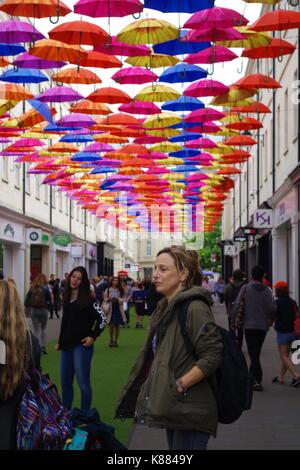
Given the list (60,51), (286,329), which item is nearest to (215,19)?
(60,51)

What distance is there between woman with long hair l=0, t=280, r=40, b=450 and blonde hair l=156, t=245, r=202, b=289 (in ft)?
3.69

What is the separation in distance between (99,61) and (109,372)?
557 centimetres

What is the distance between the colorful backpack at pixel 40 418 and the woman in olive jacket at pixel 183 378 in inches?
25.0

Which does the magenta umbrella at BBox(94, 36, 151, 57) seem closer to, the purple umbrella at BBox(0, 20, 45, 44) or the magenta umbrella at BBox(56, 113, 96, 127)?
the purple umbrella at BBox(0, 20, 45, 44)

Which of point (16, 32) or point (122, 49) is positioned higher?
point (16, 32)

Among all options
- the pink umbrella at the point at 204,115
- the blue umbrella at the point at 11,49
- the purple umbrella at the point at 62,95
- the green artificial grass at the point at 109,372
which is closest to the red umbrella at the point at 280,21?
the blue umbrella at the point at 11,49

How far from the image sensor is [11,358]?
14.0ft

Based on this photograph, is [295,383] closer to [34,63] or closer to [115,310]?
[34,63]

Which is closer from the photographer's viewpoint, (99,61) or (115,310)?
(99,61)

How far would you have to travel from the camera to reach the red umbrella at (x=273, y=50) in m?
13.9

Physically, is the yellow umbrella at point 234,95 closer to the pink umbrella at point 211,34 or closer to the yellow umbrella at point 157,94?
the yellow umbrella at point 157,94

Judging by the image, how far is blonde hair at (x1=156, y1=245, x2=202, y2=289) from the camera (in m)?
5.20

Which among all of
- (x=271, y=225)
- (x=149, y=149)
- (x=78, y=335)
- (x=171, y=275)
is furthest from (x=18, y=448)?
(x=271, y=225)
